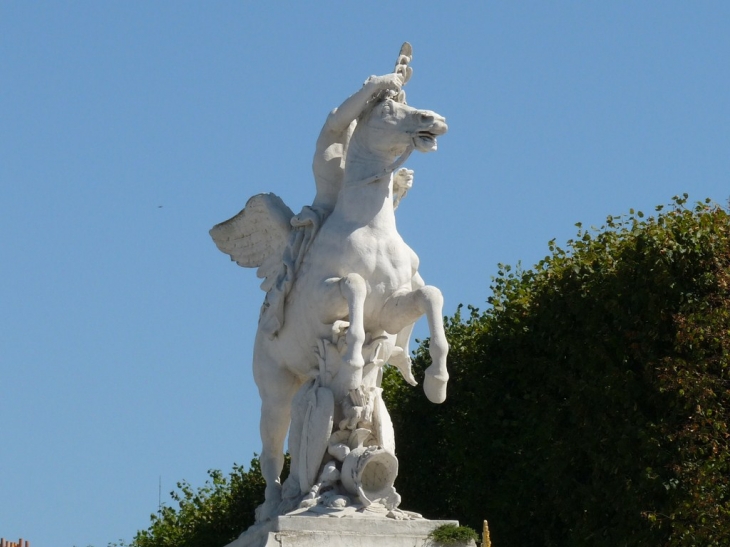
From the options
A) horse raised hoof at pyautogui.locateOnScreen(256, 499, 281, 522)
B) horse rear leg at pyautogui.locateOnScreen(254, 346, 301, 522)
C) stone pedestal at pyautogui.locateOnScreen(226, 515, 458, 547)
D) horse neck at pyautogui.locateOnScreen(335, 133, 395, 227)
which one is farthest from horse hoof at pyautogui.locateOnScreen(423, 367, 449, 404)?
horse raised hoof at pyautogui.locateOnScreen(256, 499, 281, 522)

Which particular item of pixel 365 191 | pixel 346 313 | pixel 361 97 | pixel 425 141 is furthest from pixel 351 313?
pixel 361 97

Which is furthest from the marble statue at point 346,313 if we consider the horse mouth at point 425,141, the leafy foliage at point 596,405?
the leafy foliage at point 596,405

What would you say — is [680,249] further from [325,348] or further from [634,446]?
[325,348]

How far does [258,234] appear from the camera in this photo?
16.8 metres

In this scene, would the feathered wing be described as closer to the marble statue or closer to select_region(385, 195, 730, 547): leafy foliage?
the marble statue

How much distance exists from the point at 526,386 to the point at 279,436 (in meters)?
8.86

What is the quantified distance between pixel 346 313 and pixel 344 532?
199 centimetres

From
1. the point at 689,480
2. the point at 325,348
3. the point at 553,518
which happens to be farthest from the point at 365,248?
the point at 553,518

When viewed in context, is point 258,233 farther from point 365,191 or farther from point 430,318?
point 430,318

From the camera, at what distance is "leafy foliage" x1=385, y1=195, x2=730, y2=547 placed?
21797 mm

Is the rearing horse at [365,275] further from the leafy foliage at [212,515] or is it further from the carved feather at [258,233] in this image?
the leafy foliage at [212,515]

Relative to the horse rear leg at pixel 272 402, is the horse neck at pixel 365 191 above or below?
above

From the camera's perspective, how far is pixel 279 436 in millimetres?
16469

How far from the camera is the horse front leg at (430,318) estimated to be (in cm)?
1521
